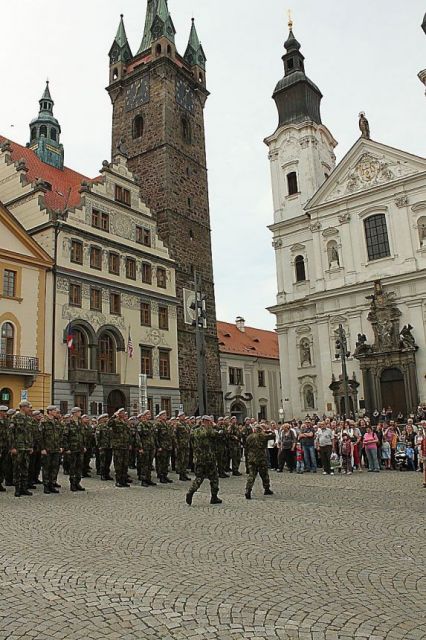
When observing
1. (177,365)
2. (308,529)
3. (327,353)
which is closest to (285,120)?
(327,353)

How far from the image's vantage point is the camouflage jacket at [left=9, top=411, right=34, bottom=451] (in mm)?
12867

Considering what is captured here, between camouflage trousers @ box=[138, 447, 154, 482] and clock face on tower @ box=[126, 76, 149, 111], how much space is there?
34.8 m

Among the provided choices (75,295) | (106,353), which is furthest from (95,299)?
(106,353)

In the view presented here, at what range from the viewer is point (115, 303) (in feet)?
107

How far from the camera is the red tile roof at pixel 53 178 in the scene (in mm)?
32656

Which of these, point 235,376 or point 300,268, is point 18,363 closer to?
point 300,268

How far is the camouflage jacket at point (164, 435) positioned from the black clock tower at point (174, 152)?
2065 cm

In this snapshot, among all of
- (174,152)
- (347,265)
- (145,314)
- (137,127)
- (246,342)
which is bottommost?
(145,314)

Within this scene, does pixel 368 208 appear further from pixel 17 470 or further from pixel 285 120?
pixel 17 470

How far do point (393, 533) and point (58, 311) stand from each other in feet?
78.5

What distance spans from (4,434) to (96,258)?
1938 centimetres

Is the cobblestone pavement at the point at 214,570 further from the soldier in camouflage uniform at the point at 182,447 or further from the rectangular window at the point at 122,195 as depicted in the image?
the rectangular window at the point at 122,195

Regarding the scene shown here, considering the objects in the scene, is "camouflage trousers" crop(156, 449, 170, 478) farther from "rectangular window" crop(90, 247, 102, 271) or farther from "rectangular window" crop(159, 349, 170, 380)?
"rectangular window" crop(159, 349, 170, 380)

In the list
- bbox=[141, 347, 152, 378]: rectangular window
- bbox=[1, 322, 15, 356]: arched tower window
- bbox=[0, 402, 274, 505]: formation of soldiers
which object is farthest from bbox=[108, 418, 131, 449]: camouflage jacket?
bbox=[141, 347, 152, 378]: rectangular window
